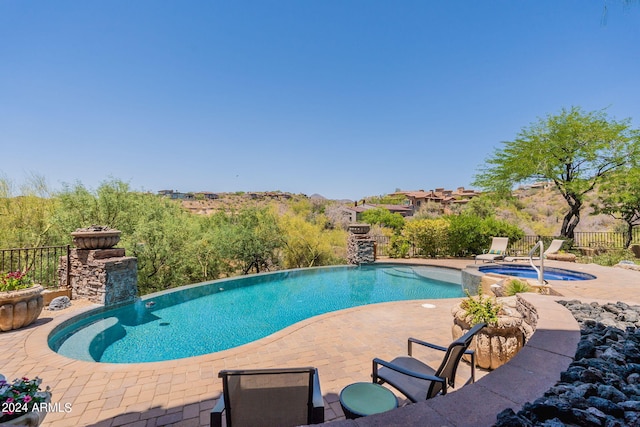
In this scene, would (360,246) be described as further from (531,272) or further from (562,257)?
(562,257)

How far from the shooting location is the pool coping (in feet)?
4.83

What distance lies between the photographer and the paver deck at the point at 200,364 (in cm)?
260

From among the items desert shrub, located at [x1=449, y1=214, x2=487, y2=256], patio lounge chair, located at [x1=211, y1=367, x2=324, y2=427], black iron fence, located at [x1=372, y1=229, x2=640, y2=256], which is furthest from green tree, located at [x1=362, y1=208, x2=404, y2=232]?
patio lounge chair, located at [x1=211, y1=367, x2=324, y2=427]

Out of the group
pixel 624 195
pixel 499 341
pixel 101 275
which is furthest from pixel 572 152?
pixel 101 275

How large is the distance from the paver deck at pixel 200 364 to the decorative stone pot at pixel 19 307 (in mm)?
190

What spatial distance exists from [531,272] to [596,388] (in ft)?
27.7

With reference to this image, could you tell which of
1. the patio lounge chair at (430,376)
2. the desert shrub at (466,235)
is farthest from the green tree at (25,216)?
the desert shrub at (466,235)

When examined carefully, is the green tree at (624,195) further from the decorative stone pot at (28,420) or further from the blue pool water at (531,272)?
the decorative stone pot at (28,420)

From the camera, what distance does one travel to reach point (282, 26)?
30.9 ft

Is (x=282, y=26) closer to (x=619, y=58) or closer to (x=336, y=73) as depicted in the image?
(x=336, y=73)

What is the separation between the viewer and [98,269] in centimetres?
600

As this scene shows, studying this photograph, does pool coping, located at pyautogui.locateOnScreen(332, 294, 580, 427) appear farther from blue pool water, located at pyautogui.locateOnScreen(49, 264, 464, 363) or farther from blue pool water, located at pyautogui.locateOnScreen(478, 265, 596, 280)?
blue pool water, located at pyautogui.locateOnScreen(478, 265, 596, 280)

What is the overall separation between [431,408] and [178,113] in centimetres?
1369

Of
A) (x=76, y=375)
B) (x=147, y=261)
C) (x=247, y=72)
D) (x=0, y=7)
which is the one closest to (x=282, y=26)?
(x=247, y=72)
